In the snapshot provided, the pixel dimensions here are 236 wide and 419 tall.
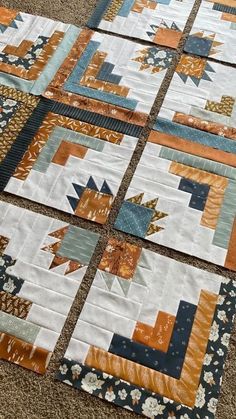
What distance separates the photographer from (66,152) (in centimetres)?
150

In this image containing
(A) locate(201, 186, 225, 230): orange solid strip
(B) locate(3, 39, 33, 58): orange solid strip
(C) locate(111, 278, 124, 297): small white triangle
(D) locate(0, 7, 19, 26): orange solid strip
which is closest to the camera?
(C) locate(111, 278, 124, 297): small white triangle

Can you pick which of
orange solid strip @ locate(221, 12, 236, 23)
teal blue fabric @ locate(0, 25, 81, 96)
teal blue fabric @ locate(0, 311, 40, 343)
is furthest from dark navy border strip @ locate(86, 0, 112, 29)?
teal blue fabric @ locate(0, 311, 40, 343)

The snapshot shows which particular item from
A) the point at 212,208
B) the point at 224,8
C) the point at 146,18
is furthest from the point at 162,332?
the point at 224,8

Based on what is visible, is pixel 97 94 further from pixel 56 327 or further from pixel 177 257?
pixel 56 327

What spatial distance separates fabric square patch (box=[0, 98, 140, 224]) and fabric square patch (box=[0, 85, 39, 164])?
0.06ft

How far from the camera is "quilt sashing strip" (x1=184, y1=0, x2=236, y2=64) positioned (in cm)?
178

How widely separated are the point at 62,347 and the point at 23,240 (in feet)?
1.12

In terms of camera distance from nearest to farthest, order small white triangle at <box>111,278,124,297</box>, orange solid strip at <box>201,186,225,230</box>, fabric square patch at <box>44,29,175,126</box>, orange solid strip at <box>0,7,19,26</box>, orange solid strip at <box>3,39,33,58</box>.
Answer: small white triangle at <box>111,278,124,297</box> < orange solid strip at <box>201,186,225,230</box> < fabric square patch at <box>44,29,175,126</box> < orange solid strip at <box>3,39,33,58</box> < orange solid strip at <box>0,7,19,26</box>

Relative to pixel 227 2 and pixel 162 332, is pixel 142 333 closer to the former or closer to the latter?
pixel 162 332

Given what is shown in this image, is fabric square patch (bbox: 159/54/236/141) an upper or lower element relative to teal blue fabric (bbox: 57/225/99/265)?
upper

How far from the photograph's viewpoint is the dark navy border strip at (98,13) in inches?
73.0

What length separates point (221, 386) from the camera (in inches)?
45.2

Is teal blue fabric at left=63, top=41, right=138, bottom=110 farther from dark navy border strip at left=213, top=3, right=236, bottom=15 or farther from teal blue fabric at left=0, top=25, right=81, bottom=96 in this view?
dark navy border strip at left=213, top=3, right=236, bottom=15

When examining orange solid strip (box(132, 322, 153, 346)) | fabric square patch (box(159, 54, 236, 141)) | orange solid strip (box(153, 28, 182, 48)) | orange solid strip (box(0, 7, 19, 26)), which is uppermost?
orange solid strip (box(153, 28, 182, 48))
